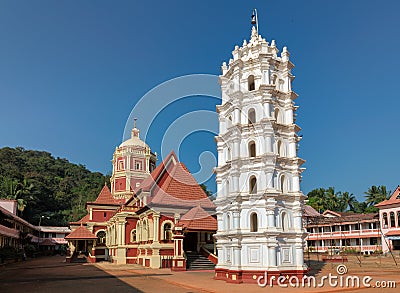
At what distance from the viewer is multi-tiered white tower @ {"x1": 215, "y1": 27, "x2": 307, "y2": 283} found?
18969mm

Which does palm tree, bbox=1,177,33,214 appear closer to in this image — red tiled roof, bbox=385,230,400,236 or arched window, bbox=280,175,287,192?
red tiled roof, bbox=385,230,400,236

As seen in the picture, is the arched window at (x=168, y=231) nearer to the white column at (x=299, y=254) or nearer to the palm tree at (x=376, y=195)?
A: the white column at (x=299, y=254)

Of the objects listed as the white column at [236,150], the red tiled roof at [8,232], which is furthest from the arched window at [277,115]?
the red tiled roof at [8,232]

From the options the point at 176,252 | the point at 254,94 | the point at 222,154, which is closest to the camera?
the point at 254,94

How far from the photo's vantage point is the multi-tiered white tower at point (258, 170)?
1897 cm

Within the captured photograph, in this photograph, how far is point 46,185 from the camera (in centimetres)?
9644

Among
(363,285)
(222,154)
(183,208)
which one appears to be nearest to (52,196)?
(183,208)

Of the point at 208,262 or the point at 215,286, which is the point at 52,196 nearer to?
the point at 208,262

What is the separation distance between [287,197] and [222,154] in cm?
466

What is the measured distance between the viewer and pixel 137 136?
5456 cm

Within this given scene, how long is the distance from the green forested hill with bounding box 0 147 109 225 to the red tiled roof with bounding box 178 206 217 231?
51811 millimetres

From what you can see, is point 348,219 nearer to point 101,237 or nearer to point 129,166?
point 129,166

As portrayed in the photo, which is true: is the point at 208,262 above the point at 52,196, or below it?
below

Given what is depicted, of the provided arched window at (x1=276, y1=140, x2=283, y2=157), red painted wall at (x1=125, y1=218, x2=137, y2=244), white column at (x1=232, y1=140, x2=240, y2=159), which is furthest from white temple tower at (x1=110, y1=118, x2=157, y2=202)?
arched window at (x1=276, y1=140, x2=283, y2=157)
